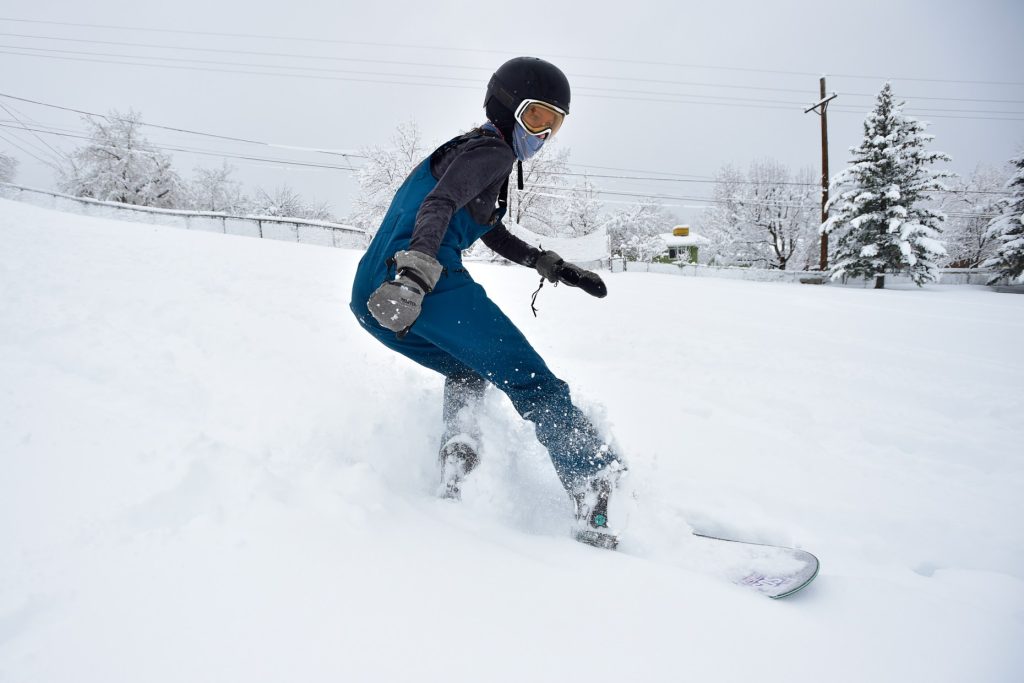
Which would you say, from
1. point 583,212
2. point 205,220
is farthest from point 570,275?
point 583,212

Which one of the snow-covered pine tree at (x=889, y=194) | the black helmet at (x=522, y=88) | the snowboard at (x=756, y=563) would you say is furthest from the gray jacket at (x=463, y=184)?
the snow-covered pine tree at (x=889, y=194)

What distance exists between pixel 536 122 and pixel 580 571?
163 centimetres

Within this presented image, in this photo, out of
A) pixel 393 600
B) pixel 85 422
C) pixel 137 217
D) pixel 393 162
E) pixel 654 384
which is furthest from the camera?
pixel 393 162

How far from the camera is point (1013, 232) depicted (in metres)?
21.2

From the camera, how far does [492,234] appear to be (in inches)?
94.1

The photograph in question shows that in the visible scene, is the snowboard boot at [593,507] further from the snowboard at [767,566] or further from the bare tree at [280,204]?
the bare tree at [280,204]

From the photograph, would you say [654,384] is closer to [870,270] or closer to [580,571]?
[580,571]

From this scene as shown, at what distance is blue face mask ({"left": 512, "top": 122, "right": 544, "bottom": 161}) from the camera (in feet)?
6.23

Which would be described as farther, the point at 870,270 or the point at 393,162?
the point at 393,162

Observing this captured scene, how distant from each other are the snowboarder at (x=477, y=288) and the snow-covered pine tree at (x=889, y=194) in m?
25.5

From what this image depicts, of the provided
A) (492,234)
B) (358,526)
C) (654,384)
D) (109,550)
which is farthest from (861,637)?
(654,384)

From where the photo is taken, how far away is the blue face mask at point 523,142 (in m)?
1.90

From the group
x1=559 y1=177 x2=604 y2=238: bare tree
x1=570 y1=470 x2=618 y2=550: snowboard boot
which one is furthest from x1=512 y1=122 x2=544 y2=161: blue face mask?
x1=559 y1=177 x2=604 y2=238: bare tree

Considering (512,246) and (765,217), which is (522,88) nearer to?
(512,246)
